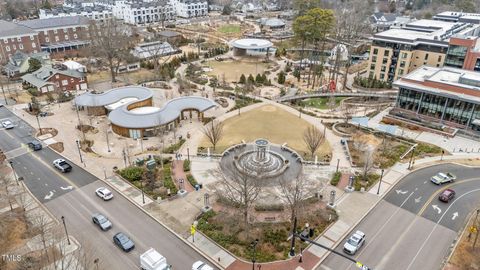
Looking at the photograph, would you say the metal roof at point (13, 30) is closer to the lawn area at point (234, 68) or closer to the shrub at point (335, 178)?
the lawn area at point (234, 68)

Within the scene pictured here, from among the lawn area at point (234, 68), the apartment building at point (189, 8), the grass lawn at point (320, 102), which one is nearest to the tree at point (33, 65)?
the lawn area at point (234, 68)

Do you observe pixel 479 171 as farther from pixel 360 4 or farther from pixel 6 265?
pixel 360 4

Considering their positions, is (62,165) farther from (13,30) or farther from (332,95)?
(13,30)

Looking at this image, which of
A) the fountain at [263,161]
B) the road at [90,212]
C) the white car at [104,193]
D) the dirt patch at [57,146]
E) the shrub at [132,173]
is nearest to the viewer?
the road at [90,212]

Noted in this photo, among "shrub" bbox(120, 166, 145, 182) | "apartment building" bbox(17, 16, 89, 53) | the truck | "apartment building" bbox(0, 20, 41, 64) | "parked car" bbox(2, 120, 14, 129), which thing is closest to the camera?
the truck

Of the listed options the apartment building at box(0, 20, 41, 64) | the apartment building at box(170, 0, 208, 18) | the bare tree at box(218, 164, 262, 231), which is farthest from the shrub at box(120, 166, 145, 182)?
the apartment building at box(170, 0, 208, 18)

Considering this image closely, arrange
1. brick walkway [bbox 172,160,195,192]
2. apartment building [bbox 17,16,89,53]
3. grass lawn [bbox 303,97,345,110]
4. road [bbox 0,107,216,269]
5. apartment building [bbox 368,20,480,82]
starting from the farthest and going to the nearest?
apartment building [bbox 17,16,89,53]
apartment building [bbox 368,20,480,82]
grass lawn [bbox 303,97,345,110]
brick walkway [bbox 172,160,195,192]
road [bbox 0,107,216,269]

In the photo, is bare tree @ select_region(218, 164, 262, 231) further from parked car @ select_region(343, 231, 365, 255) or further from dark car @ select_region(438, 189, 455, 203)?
dark car @ select_region(438, 189, 455, 203)
